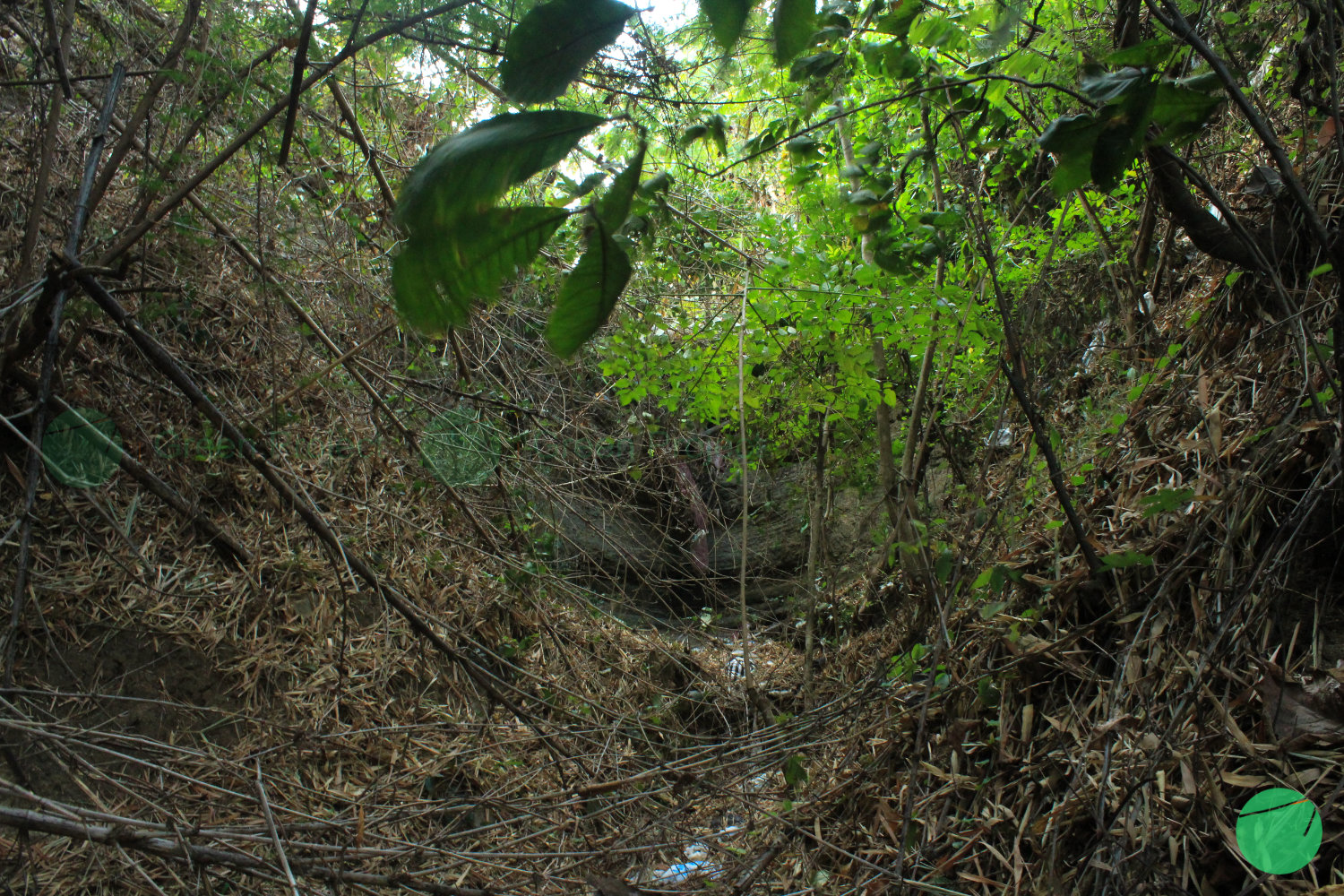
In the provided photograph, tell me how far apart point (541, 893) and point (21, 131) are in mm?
2704

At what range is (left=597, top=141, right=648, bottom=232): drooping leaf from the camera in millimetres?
443

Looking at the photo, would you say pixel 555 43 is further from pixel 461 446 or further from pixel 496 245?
pixel 461 446

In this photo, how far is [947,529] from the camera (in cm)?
274

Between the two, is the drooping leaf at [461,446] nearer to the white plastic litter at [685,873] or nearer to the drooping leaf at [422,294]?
the white plastic litter at [685,873]

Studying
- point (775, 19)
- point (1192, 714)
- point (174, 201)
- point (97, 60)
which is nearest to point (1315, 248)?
point (1192, 714)

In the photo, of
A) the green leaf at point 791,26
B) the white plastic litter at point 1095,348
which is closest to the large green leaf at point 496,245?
the green leaf at point 791,26

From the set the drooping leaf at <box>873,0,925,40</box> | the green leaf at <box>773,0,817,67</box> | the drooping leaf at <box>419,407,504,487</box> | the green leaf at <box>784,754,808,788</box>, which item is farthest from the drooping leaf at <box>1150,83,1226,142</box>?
the drooping leaf at <box>419,407,504,487</box>

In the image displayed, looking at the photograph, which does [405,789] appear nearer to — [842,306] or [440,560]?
[440,560]

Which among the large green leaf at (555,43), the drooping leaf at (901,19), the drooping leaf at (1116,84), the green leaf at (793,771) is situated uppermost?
the drooping leaf at (901,19)
